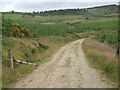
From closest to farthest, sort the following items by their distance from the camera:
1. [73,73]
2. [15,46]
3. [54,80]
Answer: [54,80] < [73,73] < [15,46]

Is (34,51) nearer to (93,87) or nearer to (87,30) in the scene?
(93,87)

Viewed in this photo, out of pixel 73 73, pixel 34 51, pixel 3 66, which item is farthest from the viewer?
pixel 34 51

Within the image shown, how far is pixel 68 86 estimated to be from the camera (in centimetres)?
1066

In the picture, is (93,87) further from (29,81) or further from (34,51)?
(34,51)

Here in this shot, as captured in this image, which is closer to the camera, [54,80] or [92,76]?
[54,80]

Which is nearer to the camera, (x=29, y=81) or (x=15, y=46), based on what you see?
(x=29, y=81)

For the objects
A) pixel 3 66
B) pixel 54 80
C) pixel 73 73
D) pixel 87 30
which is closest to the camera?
pixel 54 80

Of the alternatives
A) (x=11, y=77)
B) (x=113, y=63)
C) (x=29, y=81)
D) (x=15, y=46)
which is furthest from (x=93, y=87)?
(x=15, y=46)

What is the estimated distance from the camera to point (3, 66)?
1484 cm

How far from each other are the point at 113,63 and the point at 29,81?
19.0ft

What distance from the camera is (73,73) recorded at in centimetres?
1394

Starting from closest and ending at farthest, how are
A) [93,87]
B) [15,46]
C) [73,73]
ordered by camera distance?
[93,87]
[73,73]
[15,46]

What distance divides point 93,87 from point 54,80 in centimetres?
218

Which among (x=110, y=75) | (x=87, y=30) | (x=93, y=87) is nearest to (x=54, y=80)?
(x=93, y=87)
